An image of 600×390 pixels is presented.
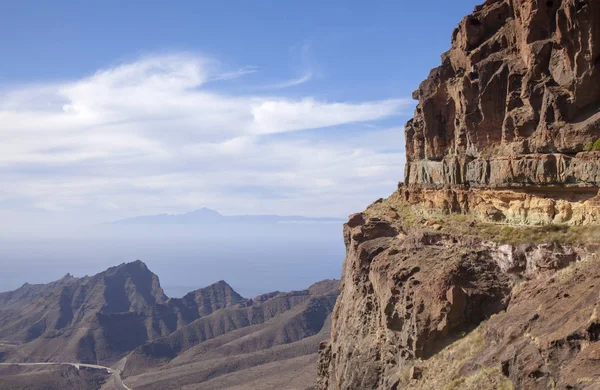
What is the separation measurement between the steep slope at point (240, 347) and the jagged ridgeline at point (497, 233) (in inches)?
1846

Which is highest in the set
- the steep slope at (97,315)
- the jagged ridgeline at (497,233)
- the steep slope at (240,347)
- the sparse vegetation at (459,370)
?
the jagged ridgeline at (497,233)

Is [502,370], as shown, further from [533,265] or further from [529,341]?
[533,265]

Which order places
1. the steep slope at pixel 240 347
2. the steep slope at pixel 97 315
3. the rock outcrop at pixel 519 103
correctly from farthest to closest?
the steep slope at pixel 97 315
the steep slope at pixel 240 347
the rock outcrop at pixel 519 103

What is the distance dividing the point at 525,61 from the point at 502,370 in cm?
1658

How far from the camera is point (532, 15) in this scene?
85.4ft

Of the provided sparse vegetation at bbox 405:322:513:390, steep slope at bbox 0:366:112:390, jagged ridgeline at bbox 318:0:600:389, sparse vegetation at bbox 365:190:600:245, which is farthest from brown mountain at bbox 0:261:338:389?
sparse vegetation at bbox 405:322:513:390

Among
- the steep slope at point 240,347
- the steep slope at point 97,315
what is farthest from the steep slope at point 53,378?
the steep slope at point 97,315

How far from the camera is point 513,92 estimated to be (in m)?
27.3

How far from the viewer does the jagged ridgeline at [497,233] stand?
A: 18516 millimetres

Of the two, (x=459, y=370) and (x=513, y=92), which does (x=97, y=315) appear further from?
(x=459, y=370)

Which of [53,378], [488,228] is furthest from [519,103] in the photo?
[53,378]

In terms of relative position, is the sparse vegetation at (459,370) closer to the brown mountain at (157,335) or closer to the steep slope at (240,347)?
the steep slope at (240,347)

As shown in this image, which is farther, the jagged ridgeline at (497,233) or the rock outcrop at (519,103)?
the rock outcrop at (519,103)

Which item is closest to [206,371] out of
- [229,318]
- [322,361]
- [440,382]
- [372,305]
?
[229,318]
